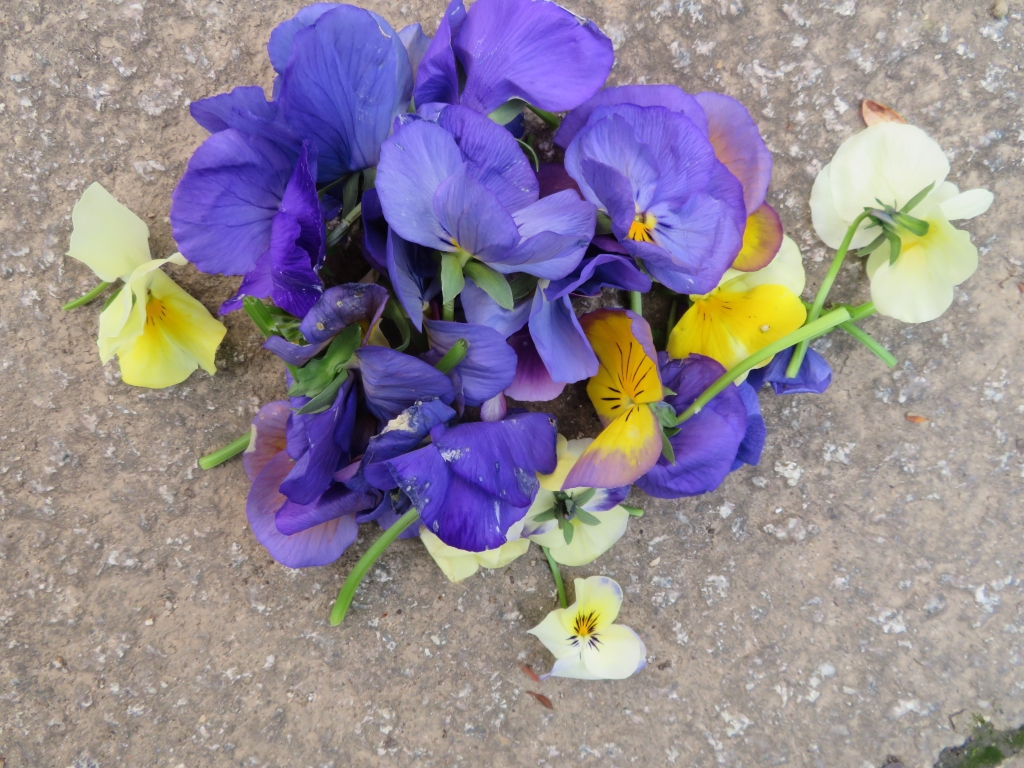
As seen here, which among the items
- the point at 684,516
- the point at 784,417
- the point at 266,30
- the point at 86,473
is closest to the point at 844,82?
the point at 784,417

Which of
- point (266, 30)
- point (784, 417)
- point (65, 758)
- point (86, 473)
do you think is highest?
point (266, 30)

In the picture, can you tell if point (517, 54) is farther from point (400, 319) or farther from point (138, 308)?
point (138, 308)

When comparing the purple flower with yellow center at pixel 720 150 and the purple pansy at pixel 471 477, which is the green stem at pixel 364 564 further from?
the purple flower with yellow center at pixel 720 150

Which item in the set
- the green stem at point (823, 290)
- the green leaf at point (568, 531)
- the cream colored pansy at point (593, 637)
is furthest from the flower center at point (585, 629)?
the green stem at point (823, 290)

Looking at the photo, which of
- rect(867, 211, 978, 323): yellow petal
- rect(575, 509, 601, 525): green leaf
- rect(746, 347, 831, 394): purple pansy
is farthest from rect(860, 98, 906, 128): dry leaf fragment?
rect(575, 509, 601, 525): green leaf

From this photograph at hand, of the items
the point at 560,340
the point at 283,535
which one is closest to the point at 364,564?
the point at 283,535

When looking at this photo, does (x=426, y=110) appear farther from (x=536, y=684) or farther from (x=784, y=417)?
(x=536, y=684)

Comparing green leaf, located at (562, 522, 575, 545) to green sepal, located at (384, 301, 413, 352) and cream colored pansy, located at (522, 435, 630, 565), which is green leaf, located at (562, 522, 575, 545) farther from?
green sepal, located at (384, 301, 413, 352)
